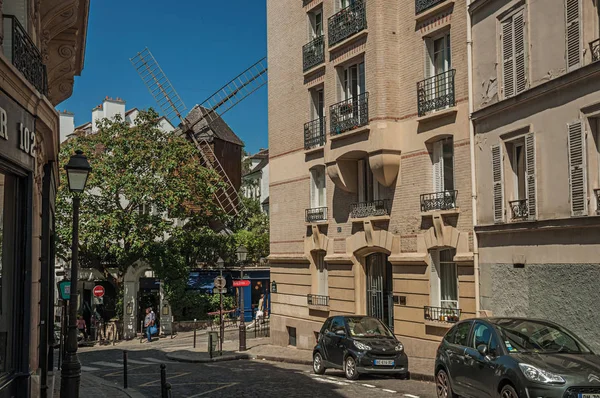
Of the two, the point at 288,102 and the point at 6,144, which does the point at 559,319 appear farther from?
the point at 288,102

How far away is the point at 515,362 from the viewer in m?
10.5

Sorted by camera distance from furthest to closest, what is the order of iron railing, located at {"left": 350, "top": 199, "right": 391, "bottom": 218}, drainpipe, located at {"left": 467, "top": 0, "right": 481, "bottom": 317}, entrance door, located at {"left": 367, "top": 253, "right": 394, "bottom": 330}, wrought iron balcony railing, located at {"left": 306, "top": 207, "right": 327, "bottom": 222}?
wrought iron balcony railing, located at {"left": 306, "top": 207, "right": 327, "bottom": 222} → entrance door, located at {"left": 367, "top": 253, "right": 394, "bottom": 330} → iron railing, located at {"left": 350, "top": 199, "right": 391, "bottom": 218} → drainpipe, located at {"left": 467, "top": 0, "right": 481, "bottom": 317}

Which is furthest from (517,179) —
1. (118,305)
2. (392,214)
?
(118,305)

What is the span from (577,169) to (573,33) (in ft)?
9.21

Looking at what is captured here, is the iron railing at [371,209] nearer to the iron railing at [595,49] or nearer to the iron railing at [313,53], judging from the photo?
the iron railing at [313,53]

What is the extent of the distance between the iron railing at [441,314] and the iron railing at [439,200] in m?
2.78

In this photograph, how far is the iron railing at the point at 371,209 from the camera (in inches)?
900

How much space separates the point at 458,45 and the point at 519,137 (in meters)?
3.96

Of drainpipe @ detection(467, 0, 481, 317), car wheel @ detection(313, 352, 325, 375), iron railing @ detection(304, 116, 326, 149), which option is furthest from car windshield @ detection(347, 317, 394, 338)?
iron railing @ detection(304, 116, 326, 149)

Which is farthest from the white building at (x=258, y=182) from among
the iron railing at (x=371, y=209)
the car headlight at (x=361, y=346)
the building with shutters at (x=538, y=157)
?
the car headlight at (x=361, y=346)

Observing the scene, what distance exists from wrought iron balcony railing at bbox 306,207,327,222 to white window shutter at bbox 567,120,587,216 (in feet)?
39.0

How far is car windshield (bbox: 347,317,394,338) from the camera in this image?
60.2 ft

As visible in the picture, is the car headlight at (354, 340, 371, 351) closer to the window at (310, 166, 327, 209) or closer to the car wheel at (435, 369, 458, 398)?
the car wheel at (435, 369, 458, 398)

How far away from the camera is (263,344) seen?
30.2 metres
